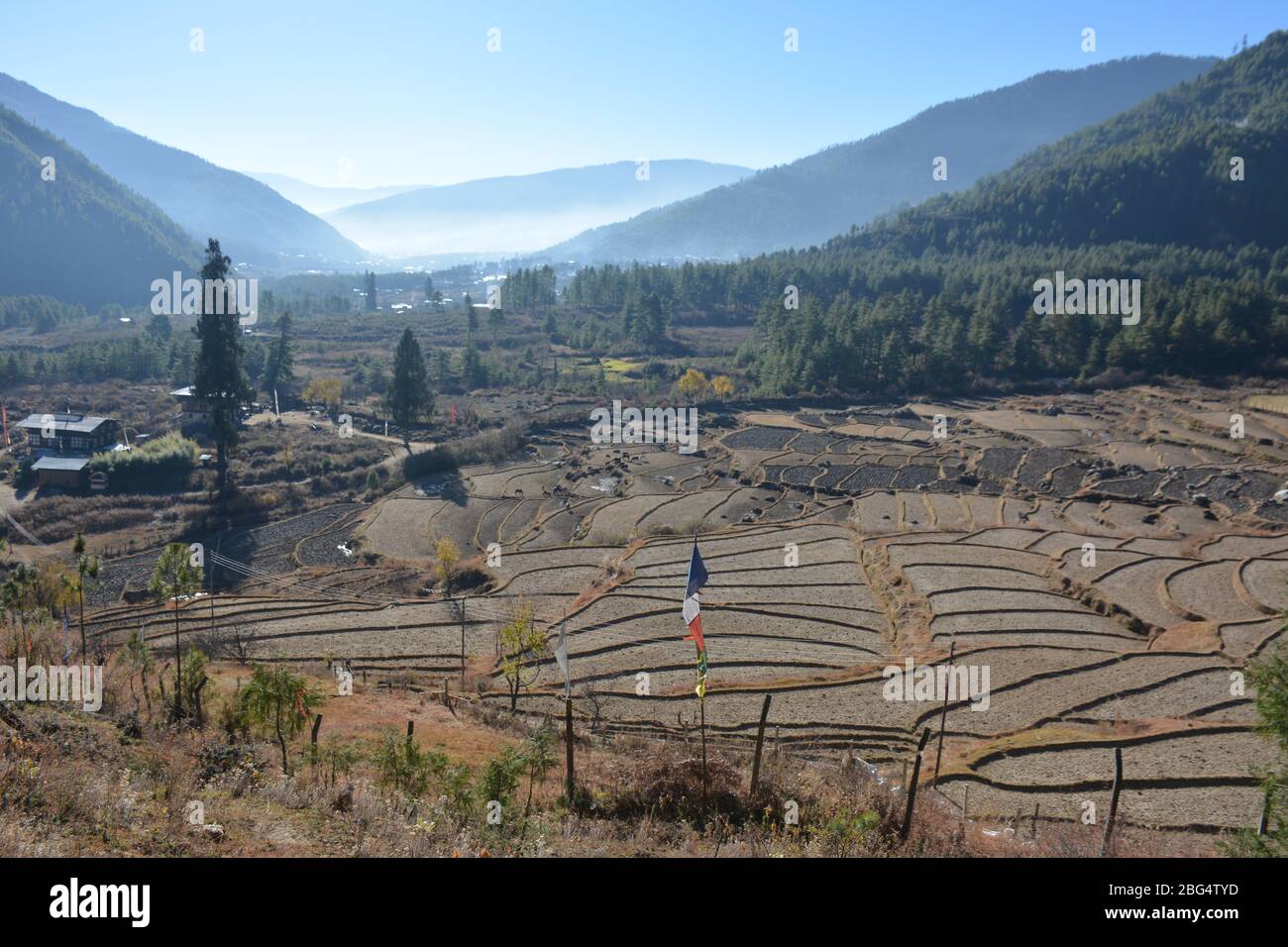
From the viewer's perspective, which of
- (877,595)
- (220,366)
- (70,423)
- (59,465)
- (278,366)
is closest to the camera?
(877,595)

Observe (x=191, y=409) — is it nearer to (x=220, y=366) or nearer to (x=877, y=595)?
(x=220, y=366)

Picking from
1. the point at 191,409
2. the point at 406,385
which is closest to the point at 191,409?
the point at 191,409

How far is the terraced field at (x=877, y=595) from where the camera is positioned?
22766 millimetres

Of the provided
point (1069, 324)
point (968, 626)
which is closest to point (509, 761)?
point (968, 626)

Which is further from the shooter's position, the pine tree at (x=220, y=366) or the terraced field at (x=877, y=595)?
the pine tree at (x=220, y=366)

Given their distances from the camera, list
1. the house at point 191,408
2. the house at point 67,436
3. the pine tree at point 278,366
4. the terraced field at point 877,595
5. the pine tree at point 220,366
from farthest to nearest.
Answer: the pine tree at point 278,366
the house at point 191,408
the house at point 67,436
the pine tree at point 220,366
the terraced field at point 877,595

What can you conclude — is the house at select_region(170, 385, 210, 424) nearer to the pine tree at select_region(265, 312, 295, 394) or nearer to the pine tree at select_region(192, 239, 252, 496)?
the pine tree at select_region(265, 312, 295, 394)

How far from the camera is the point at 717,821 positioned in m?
12.1

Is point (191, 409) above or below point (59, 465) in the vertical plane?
above

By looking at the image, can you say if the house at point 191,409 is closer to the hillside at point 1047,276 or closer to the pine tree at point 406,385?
the pine tree at point 406,385

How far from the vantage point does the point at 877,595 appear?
1382 inches

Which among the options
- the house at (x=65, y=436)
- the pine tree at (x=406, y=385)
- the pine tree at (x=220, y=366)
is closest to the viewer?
the pine tree at (x=220, y=366)

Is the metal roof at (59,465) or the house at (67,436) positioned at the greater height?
the house at (67,436)

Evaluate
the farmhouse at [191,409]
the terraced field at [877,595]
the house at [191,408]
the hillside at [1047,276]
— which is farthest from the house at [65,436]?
the hillside at [1047,276]
